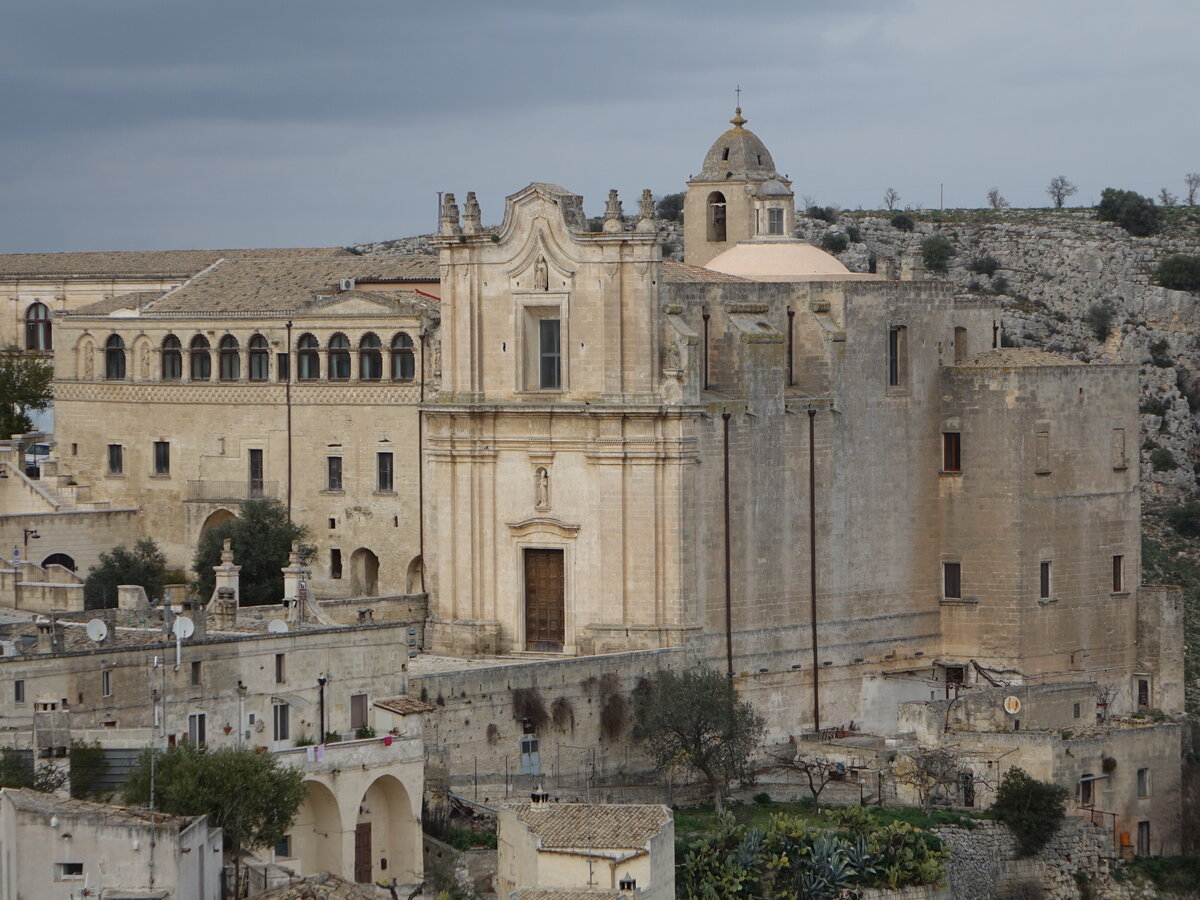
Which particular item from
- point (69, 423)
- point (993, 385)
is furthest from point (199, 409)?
point (993, 385)

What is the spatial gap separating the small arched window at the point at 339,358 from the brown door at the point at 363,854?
68.5 feet

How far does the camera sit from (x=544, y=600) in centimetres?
6056

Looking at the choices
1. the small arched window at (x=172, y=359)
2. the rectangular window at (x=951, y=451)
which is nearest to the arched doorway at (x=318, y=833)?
the rectangular window at (x=951, y=451)

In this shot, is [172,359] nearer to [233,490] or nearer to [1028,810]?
[233,490]

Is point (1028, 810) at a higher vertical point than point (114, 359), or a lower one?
lower

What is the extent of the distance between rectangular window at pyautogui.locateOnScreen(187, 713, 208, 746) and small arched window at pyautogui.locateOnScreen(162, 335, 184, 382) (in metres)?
23.3

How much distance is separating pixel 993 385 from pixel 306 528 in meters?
16.2

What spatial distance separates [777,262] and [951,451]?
5389 millimetres

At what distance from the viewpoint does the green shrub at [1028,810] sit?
2239 inches

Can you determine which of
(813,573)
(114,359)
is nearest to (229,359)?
(114,359)

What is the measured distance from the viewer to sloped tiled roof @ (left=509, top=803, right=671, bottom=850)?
48219 millimetres

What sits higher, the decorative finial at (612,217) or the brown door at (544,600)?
the decorative finial at (612,217)

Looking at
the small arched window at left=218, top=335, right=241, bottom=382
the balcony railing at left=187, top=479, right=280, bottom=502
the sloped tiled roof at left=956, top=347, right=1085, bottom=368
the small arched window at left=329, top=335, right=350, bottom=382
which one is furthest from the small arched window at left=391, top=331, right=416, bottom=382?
the sloped tiled roof at left=956, top=347, right=1085, bottom=368

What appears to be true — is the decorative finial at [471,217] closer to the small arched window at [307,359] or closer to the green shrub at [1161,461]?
the small arched window at [307,359]
